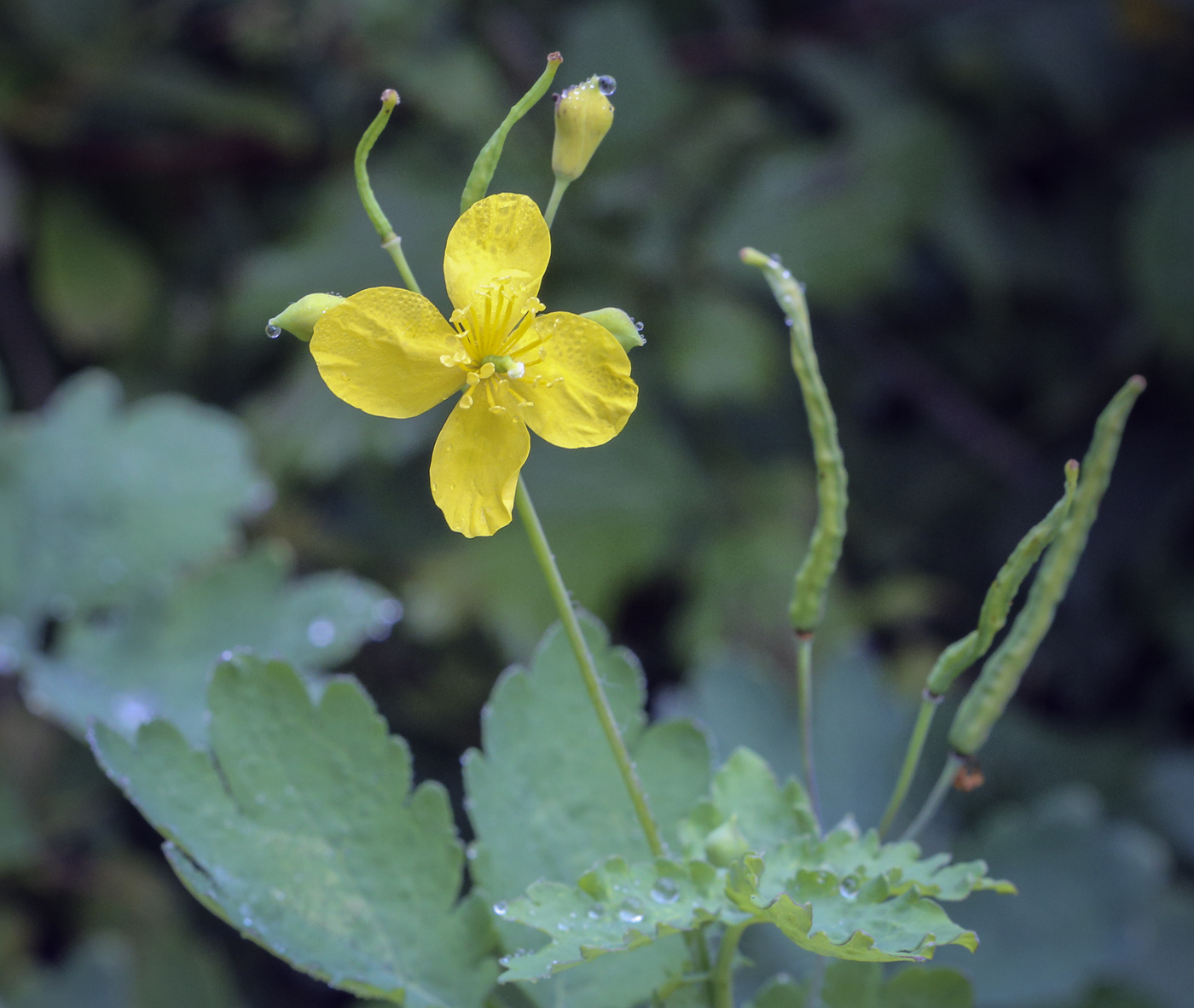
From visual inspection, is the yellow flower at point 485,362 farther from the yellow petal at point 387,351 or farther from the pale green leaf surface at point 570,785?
the pale green leaf surface at point 570,785

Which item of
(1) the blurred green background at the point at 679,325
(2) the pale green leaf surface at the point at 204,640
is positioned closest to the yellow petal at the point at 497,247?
(2) the pale green leaf surface at the point at 204,640

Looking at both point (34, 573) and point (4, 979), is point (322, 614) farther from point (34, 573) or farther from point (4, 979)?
point (4, 979)

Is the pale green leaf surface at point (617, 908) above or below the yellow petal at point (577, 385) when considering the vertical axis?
below

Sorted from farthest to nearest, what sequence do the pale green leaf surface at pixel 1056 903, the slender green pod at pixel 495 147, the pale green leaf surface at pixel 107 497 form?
the pale green leaf surface at pixel 107 497 → the pale green leaf surface at pixel 1056 903 → the slender green pod at pixel 495 147

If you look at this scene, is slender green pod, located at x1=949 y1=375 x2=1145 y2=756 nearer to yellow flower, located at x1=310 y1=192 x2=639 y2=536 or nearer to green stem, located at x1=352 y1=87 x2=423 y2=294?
yellow flower, located at x1=310 y1=192 x2=639 y2=536

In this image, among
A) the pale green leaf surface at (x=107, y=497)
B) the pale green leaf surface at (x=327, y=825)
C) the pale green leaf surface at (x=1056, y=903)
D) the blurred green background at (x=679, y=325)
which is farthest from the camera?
the blurred green background at (x=679, y=325)

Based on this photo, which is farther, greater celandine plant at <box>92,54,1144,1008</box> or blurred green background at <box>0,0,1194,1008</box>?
blurred green background at <box>0,0,1194,1008</box>

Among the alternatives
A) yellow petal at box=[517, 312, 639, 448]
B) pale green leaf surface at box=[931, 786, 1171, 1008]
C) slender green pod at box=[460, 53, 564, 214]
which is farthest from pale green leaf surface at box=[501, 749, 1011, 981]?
pale green leaf surface at box=[931, 786, 1171, 1008]
